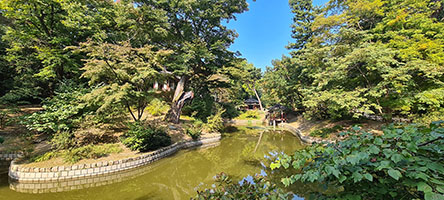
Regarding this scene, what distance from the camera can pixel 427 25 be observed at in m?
8.53

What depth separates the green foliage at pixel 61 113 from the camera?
6.12 m

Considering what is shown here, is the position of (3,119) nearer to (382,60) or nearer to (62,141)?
(62,141)

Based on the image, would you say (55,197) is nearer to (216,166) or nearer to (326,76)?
(216,166)

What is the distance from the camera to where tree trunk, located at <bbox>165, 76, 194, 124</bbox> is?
477 inches

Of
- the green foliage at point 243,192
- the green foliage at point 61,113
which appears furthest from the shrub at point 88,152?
the green foliage at point 243,192

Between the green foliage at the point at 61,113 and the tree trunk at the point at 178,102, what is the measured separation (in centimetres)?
531

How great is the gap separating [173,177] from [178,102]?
7061 millimetres

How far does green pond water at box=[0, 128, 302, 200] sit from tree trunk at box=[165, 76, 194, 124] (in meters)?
3.85

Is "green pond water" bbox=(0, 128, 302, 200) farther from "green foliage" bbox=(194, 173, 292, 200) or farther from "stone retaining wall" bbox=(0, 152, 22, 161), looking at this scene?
"green foliage" bbox=(194, 173, 292, 200)

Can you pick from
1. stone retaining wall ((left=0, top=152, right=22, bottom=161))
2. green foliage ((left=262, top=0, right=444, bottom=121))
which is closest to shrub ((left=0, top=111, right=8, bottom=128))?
stone retaining wall ((left=0, top=152, right=22, bottom=161))

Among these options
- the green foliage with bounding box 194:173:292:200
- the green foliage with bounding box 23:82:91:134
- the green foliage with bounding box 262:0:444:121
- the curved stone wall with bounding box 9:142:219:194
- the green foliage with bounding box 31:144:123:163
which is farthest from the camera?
the green foliage with bounding box 262:0:444:121

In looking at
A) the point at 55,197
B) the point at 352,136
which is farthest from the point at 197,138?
the point at 352,136

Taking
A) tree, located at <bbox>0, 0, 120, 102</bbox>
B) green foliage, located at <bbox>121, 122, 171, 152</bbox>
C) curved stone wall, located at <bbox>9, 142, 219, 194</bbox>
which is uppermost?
tree, located at <bbox>0, 0, 120, 102</bbox>

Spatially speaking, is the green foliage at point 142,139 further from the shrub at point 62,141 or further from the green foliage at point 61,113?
the green foliage at point 61,113
